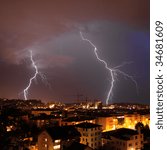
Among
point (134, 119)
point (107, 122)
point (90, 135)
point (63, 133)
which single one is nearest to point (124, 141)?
point (90, 135)

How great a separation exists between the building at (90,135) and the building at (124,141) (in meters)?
0.76

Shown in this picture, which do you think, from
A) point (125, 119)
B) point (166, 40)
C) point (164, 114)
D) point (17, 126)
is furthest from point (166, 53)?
point (125, 119)

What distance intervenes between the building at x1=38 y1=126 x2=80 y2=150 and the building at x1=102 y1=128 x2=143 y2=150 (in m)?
1.47

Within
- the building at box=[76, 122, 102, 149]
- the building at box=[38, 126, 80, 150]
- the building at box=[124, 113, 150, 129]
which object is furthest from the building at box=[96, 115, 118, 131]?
the building at box=[38, 126, 80, 150]

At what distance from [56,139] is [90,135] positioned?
2359 mm

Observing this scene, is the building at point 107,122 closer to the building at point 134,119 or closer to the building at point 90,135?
the building at point 134,119

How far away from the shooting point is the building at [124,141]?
11539 mm

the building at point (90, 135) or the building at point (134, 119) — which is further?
the building at point (134, 119)

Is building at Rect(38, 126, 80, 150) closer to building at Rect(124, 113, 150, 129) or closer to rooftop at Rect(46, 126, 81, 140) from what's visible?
rooftop at Rect(46, 126, 81, 140)

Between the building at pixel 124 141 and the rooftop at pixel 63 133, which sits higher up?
the rooftop at pixel 63 133

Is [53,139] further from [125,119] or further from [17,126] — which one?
[125,119]

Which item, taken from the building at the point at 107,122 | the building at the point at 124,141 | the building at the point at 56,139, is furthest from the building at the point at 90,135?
the building at the point at 107,122

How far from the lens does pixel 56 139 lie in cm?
1114

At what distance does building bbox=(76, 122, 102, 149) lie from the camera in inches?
507
